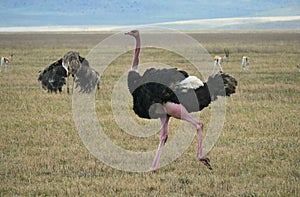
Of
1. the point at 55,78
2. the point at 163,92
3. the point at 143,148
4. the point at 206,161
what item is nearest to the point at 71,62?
the point at 55,78

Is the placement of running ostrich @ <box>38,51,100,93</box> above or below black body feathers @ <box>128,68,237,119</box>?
below

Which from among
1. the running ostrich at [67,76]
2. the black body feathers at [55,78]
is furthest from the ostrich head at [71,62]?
the black body feathers at [55,78]

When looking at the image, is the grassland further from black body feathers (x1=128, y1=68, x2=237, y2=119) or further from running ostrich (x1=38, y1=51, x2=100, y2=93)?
black body feathers (x1=128, y1=68, x2=237, y2=119)

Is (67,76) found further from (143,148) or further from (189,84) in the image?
(189,84)

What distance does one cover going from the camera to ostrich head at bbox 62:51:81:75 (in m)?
15.4

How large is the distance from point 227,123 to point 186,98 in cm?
376

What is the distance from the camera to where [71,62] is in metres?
15.5

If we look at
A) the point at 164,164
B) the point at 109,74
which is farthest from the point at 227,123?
the point at 109,74

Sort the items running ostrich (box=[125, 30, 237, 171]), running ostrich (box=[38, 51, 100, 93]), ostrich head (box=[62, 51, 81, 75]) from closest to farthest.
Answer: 1. running ostrich (box=[125, 30, 237, 171])
2. ostrich head (box=[62, 51, 81, 75])
3. running ostrich (box=[38, 51, 100, 93])

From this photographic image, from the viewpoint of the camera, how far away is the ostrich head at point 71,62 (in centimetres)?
1541

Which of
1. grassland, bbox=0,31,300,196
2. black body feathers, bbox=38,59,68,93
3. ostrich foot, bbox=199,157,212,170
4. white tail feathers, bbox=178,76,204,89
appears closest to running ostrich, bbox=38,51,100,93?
black body feathers, bbox=38,59,68,93

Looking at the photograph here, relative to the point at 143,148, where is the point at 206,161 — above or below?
above

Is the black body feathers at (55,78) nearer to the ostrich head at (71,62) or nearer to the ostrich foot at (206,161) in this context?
the ostrich head at (71,62)

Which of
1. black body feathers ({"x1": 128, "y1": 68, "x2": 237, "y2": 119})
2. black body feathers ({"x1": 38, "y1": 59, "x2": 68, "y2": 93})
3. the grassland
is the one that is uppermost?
black body feathers ({"x1": 128, "y1": 68, "x2": 237, "y2": 119})
